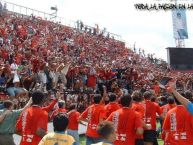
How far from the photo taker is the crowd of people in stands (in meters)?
7.28

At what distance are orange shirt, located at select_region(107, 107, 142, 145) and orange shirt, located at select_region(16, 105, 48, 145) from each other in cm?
136

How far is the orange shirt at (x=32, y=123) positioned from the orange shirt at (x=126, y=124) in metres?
1.36

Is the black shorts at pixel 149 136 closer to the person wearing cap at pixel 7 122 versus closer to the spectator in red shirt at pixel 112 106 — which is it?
the spectator in red shirt at pixel 112 106

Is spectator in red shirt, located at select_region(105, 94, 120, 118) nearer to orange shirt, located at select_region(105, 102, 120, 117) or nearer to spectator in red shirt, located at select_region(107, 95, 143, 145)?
orange shirt, located at select_region(105, 102, 120, 117)

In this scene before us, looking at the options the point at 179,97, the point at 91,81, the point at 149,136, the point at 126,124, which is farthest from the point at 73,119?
the point at 91,81

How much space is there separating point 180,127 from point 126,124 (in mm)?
980

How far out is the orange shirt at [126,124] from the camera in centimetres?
768

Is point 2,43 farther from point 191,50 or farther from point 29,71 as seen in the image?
point 191,50

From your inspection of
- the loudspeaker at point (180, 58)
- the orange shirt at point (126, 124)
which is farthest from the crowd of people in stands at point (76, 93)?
the loudspeaker at point (180, 58)

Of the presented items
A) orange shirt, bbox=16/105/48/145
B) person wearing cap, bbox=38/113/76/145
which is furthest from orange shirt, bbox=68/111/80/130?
person wearing cap, bbox=38/113/76/145

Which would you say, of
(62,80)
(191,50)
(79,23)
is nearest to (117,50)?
(79,23)

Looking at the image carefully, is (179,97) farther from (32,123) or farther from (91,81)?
(91,81)

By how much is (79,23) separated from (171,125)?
3782 cm

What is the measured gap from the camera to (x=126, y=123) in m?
7.70
